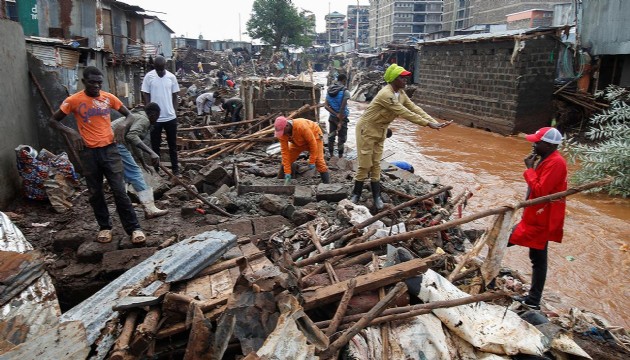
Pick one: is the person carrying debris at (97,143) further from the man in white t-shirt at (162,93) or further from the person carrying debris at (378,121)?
the person carrying debris at (378,121)

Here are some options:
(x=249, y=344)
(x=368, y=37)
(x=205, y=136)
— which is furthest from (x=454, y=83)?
(x=368, y=37)

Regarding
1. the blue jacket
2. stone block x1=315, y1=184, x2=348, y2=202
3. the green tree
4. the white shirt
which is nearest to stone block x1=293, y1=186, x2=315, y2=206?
stone block x1=315, y1=184, x2=348, y2=202

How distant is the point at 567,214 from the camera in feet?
25.8

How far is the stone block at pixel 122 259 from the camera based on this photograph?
3893mm

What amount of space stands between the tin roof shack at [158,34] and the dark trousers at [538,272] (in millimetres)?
28235

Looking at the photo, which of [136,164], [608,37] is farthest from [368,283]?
[608,37]

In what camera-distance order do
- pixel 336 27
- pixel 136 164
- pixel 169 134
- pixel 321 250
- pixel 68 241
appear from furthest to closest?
pixel 336 27 → pixel 169 134 → pixel 136 164 → pixel 68 241 → pixel 321 250

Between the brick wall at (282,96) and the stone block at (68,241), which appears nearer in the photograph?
the stone block at (68,241)

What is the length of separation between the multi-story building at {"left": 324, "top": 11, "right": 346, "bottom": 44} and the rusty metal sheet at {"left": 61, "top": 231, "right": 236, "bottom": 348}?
7119 centimetres

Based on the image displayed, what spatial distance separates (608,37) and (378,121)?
499 inches

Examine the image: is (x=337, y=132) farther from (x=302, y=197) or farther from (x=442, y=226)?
(x=442, y=226)

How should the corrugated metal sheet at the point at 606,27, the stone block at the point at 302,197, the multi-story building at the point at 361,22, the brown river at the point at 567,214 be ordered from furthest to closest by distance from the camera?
the multi-story building at the point at 361,22, the corrugated metal sheet at the point at 606,27, the stone block at the point at 302,197, the brown river at the point at 567,214

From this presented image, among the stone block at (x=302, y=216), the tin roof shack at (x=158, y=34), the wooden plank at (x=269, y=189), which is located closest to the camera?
the stone block at (x=302, y=216)

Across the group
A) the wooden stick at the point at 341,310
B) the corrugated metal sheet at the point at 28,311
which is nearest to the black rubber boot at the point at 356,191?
the wooden stick at the point at 341,310
